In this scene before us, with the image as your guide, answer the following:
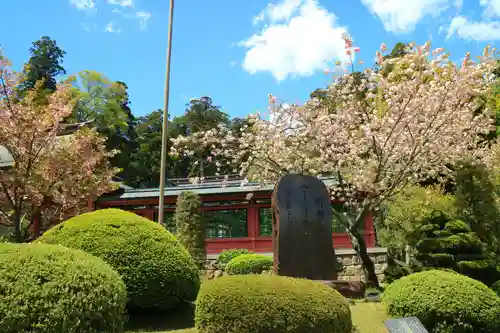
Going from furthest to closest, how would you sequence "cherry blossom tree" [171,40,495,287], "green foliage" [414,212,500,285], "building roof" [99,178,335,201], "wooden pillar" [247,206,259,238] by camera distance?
A: "wooden pillar" [247,206,259,238], "building roof" [99,178,335,201], "cherry blossom tree" [171,40,495,287], "green foliage" [414,212,500,285]

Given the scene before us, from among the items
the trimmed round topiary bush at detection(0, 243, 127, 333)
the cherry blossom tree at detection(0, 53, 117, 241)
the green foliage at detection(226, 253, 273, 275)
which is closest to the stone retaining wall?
the green foliage at detection(226, 253, 273, 275)

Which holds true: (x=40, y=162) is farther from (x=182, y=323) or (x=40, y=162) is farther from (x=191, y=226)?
(x=182, y=323)

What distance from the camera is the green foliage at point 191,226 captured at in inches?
701

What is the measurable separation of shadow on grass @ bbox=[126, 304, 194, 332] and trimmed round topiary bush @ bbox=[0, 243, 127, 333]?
72.9 inches

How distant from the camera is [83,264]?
5125mm

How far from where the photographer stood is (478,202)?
11562 millimetres

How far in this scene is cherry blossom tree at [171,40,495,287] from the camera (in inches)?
468

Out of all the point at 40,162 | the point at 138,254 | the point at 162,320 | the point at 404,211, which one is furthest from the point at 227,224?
the point at 138,254

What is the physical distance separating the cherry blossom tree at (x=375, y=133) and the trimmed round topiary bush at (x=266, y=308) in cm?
590

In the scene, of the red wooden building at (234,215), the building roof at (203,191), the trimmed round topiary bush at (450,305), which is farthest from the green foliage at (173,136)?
the trimmed round topiary bush at (450,305)

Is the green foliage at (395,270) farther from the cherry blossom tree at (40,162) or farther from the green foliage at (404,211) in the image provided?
the cherry blossom tree at (40,162)

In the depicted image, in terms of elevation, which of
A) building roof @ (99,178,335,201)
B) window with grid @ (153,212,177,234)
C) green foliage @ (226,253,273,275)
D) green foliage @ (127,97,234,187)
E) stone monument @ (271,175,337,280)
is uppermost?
green foliage @ (127,97,234,187)

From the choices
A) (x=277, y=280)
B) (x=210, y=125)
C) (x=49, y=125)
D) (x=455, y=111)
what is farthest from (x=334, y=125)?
(x=210, y=125)

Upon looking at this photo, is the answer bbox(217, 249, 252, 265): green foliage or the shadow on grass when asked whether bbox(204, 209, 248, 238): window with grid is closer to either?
bbox(217, 249, 252, 265): green foliage
